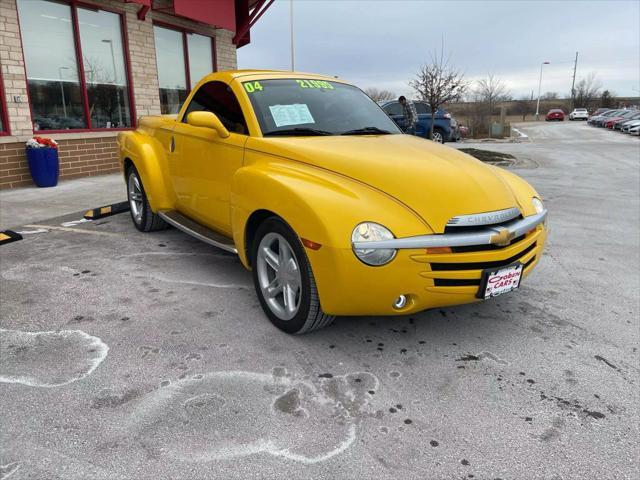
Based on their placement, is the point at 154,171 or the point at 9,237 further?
the point at 9,237

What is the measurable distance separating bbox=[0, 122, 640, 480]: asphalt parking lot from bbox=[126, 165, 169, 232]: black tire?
3.63 feet

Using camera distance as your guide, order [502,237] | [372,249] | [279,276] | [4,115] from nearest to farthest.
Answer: [372,249]
[502,237]
[279,276]
[4,115]

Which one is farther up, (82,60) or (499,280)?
(82,60)

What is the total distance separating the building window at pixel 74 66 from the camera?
31.1 feet

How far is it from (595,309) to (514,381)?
4.97 ft

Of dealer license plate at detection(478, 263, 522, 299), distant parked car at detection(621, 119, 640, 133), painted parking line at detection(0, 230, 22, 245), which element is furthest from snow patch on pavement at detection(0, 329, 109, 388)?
distant parked car at detection(621, 119, 640, 133)

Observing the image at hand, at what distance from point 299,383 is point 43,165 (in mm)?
8319

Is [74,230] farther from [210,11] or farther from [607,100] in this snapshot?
[607,100]

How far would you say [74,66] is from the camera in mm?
10227

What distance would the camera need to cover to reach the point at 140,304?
3842 millimetres

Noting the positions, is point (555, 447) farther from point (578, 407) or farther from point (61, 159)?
point (61, 159)

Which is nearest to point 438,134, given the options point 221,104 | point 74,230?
point 74,230

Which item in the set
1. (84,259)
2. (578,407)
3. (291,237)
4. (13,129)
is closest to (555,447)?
(578,407)

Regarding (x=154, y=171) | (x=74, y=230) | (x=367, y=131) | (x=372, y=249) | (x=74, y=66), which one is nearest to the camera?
(x=372, y=249)
